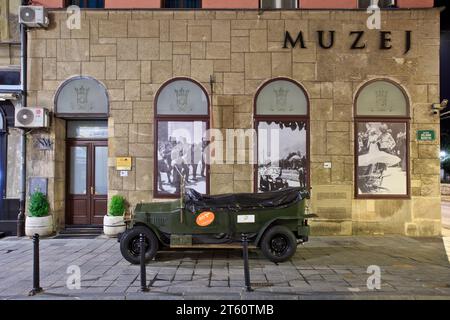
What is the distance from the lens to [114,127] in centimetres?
1083

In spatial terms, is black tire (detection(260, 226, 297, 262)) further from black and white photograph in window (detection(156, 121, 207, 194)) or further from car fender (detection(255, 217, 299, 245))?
black and white photograph in window (detection(156, 121, 207, 194))

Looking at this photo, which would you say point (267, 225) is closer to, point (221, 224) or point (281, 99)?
point (221, 224)

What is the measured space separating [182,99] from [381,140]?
6141mm

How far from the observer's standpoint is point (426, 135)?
10.7 m

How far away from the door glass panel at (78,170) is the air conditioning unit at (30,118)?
1.36 m

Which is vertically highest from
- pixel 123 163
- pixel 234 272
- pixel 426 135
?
pixel 426 135

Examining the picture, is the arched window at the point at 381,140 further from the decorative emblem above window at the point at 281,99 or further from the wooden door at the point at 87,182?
the wooden door at the point at 87,182

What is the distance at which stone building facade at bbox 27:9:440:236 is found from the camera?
10789 millimetres

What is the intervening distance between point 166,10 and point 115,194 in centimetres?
573

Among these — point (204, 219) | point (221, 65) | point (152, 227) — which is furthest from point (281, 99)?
point (152, 227)

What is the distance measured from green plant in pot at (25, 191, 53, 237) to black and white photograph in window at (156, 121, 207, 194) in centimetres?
332

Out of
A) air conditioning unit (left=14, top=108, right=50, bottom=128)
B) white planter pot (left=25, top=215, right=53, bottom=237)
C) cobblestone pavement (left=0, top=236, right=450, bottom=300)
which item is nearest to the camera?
cobblestone pavement (left=0, top=236, right=450, bottom=300)

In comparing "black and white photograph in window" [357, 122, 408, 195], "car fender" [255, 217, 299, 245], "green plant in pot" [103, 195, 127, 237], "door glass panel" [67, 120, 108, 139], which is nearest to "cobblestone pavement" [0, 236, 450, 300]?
"car fender" [255, 217, 299, 245]
